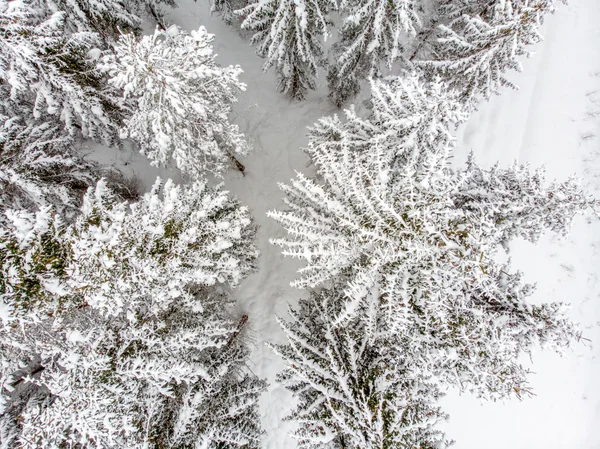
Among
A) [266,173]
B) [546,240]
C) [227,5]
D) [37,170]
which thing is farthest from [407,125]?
[37,170]

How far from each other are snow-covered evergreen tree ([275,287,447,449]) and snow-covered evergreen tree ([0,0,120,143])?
898cm

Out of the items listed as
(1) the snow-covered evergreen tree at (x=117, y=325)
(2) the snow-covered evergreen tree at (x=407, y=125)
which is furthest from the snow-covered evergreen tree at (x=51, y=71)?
(2) the snow-covered evergreen tree at (x=407, y=125)

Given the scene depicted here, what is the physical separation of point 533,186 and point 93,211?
10.2 metres

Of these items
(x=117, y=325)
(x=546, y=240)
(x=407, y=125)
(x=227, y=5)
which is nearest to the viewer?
(x=407, y=125)

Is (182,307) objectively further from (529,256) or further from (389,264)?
(529,256)

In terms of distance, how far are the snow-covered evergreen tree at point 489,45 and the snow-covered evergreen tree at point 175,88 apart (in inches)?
262

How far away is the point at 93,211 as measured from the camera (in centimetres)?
695

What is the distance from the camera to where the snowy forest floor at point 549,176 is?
34.5ft

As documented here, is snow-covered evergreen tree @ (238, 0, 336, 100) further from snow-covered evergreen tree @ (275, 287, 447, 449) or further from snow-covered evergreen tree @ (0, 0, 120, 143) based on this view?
snow-covered evergreen tree @ (275, 287, 447, 449)

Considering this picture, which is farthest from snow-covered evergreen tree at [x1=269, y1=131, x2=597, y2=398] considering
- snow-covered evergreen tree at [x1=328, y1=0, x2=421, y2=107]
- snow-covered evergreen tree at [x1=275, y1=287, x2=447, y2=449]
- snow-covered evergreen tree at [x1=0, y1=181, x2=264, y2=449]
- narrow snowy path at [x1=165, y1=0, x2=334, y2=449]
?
narrow snowy path at [x1=165, y1=0, x2=334, y2=449]

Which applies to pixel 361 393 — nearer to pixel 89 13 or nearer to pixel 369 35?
pixel 369 35

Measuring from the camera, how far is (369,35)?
9.49 meters

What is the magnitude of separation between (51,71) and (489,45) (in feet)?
40.1

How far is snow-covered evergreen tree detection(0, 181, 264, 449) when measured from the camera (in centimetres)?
625
